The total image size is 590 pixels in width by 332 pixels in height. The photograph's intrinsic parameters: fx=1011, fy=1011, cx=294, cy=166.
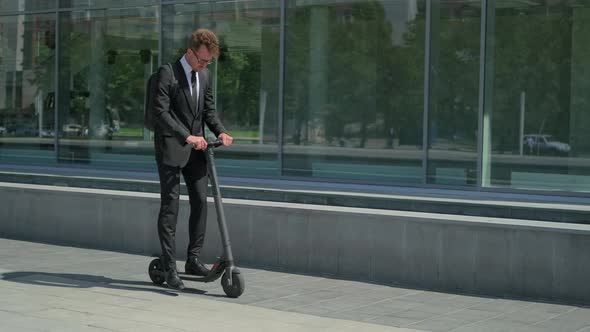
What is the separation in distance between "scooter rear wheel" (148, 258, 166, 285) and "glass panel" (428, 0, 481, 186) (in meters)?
4.87

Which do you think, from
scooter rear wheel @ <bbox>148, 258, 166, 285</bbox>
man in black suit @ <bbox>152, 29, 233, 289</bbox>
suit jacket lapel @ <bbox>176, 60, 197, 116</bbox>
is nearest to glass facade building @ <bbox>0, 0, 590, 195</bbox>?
man in black suit @ <bbox>152, 29, 233, 289</bbox>

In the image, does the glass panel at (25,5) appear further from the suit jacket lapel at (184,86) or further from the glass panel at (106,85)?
the suit jacket lapel at (184,86)

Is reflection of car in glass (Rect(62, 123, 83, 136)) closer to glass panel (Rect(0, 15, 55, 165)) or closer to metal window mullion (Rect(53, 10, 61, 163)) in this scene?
metal window mullion (Rect(53, 10, 61, 163))

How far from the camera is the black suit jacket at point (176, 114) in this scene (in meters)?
7.78

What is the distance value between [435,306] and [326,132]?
19.1 ft

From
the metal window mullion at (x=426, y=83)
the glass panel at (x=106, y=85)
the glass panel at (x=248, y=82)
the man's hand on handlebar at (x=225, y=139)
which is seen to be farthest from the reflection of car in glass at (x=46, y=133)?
the man's hand on handlebar at (x=225, y=139)

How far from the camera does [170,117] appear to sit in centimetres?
773

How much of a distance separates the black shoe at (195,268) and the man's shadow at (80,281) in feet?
0.46

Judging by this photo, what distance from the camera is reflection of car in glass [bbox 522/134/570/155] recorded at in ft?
36.8

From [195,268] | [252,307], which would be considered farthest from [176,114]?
[252,307]

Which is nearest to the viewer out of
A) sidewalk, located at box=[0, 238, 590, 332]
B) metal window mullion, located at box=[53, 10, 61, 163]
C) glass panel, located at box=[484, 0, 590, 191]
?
sidewalk, located at box=[0, 238, 590, 332]

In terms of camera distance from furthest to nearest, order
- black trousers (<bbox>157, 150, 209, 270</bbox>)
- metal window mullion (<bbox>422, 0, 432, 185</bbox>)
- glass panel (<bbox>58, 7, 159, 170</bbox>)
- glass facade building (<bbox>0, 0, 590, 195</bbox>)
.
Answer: glass panel (<bbox>58, 7, 159, 170</bbox>) → metal window mullion (<bbox>422, 0, 432, 185</bbox>) → glass facade building (<bbox>0, 0, 590, 195</bbox>) → black trousers (<bbox>157, 150, 209, 270</bbox>)

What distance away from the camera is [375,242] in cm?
849

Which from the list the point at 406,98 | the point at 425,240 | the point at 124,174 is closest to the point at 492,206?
the point at 425,240
